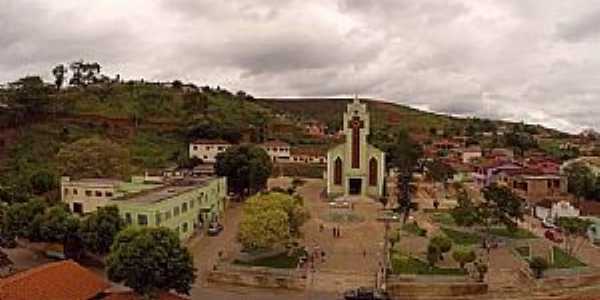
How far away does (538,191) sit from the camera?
63.4 meters

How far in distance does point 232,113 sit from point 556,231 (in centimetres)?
6376

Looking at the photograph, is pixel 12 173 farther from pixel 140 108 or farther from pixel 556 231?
pixel 556 231

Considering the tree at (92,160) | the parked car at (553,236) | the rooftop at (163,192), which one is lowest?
the parked car at (553,236)

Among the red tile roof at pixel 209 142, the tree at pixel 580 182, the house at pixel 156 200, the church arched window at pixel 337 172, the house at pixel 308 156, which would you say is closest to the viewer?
the house at pixel 156 200

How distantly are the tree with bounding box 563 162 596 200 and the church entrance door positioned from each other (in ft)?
64.8

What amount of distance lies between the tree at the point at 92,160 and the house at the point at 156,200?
8.72 m

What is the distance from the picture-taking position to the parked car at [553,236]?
1833 inches

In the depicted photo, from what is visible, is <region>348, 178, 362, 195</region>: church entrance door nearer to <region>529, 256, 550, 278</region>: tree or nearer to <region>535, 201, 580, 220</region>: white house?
<region>535, 201, 580, 220</region>: white house

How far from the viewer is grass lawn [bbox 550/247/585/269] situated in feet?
126

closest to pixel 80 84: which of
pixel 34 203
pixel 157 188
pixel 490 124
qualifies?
pixel 157 188

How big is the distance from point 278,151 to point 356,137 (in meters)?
25.4

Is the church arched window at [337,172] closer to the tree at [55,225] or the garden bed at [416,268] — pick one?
the garden bed at [416,268]

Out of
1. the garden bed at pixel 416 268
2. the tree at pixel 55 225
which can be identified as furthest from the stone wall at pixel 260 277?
the tree at pixel 55 225

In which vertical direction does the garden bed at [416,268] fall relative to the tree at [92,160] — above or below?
below
